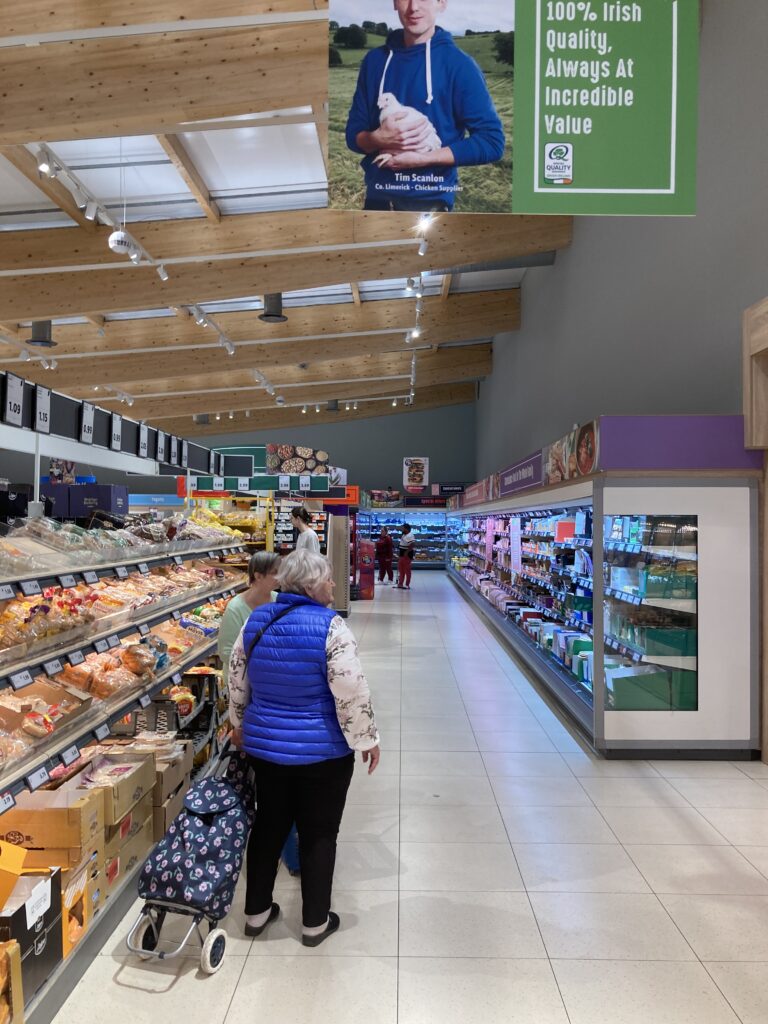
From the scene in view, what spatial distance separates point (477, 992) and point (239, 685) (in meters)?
1.32

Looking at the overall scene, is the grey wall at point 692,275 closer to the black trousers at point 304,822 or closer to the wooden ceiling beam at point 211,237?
the wooden ceiling beam at point 211,237

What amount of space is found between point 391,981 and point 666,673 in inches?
128

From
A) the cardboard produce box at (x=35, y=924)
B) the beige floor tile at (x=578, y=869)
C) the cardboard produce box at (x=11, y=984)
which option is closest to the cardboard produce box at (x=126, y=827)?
the cardboard produce box at (x=35, y=924)

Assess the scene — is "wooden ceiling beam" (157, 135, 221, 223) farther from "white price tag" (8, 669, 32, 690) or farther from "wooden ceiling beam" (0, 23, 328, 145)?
"white price tag" (8, 669, 32, 690)

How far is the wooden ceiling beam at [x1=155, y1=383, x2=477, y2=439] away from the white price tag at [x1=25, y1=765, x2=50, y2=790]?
2081cm

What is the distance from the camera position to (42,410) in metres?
5.14

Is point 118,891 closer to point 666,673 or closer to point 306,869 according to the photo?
point 306,869

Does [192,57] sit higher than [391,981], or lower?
higher

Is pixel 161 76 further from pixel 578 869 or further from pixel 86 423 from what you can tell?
pixel 578 869

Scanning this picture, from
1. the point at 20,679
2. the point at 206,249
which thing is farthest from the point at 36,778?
the point at 206,249

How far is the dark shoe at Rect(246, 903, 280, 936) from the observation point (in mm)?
2813

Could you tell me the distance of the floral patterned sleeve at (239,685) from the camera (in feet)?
9.37

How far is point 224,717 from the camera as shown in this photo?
4.90 m

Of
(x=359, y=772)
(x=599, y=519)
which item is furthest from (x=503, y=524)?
(x=359, y=772)
